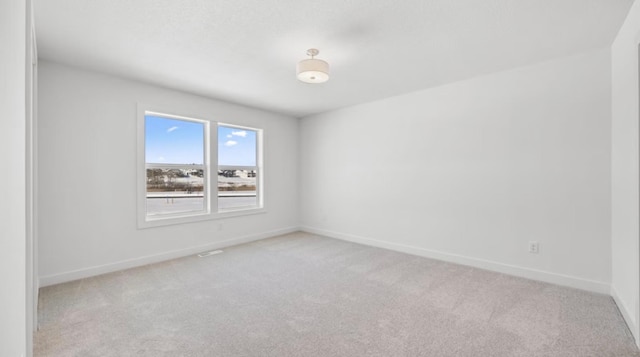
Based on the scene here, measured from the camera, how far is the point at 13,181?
1.18 metres

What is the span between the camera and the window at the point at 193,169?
3934 mm

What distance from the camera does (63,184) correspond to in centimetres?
313

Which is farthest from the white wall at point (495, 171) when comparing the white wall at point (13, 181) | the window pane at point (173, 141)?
the white wall at point (13, 181)

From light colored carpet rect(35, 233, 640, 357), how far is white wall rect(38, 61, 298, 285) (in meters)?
0.33

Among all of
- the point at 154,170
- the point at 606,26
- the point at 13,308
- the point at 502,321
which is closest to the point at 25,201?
the point at 13,308

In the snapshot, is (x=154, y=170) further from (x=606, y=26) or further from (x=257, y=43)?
(x=606, y=26)

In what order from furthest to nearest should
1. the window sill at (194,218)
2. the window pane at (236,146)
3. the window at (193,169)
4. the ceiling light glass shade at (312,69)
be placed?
the window pane at (236,146) → the window at (193,169) → the window sill at (194,218) → the ceiling light glass shade at (312,69)

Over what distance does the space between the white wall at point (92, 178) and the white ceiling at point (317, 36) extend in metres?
0.30

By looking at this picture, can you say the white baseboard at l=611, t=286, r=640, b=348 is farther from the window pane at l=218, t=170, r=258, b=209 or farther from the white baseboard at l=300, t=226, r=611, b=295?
the window pane at l=218, t=170, r=258, b=209

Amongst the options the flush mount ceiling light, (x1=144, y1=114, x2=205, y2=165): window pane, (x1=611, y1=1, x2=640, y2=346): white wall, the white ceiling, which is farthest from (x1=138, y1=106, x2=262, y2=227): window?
(x1=611, y1=1, x2=640, y2=346): white wall

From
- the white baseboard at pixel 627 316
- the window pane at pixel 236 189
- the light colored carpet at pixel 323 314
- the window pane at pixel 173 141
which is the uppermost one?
the window pane at pixel 173 141

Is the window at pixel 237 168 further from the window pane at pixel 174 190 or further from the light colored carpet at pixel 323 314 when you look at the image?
the light colored carpet at pixel 323 314

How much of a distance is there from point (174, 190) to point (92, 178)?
1073 mm

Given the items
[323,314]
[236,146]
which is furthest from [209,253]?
[323,314]
